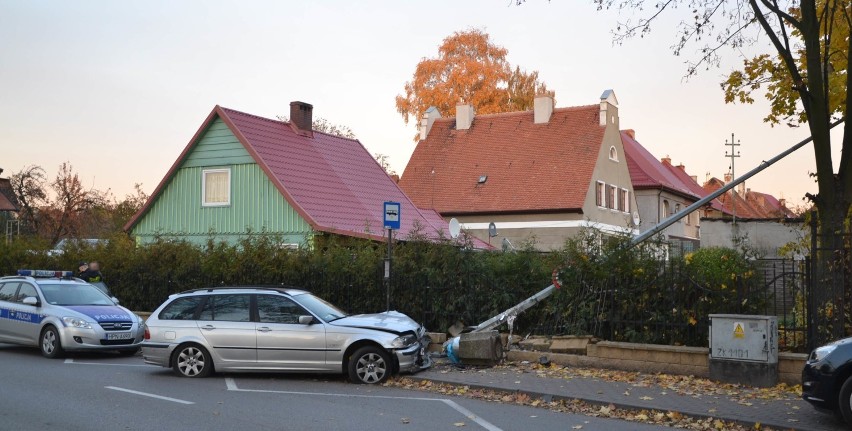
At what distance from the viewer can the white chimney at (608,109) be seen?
4256 cm

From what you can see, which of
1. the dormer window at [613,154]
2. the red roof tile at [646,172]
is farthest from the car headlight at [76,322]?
the red roof tile at [646,172]

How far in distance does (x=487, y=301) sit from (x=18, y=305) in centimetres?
958

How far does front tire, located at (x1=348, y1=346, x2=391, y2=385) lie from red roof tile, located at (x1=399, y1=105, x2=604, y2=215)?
27712mm

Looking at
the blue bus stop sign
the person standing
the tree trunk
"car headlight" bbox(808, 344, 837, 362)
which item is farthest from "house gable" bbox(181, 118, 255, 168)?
"car headlight" bbox(808, 344, 837, 362)

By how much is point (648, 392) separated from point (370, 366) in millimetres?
4189

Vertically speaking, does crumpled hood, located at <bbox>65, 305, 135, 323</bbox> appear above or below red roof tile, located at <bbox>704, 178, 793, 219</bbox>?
below

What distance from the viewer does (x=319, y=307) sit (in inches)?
558

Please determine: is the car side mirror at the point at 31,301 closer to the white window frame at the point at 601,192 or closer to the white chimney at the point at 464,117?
the white window frame at the point at 601,192

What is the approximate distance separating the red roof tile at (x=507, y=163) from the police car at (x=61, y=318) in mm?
25918

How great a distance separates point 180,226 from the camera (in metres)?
29.5

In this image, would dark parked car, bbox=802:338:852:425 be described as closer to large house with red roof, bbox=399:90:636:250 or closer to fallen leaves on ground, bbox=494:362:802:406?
fallen leaves on ground, bbox=494:362:802:406

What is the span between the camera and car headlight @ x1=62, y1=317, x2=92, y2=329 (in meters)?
16.6

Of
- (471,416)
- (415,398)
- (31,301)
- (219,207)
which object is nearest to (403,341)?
(415,398)

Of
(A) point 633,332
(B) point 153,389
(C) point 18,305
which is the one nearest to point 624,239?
(A) point 633,332
